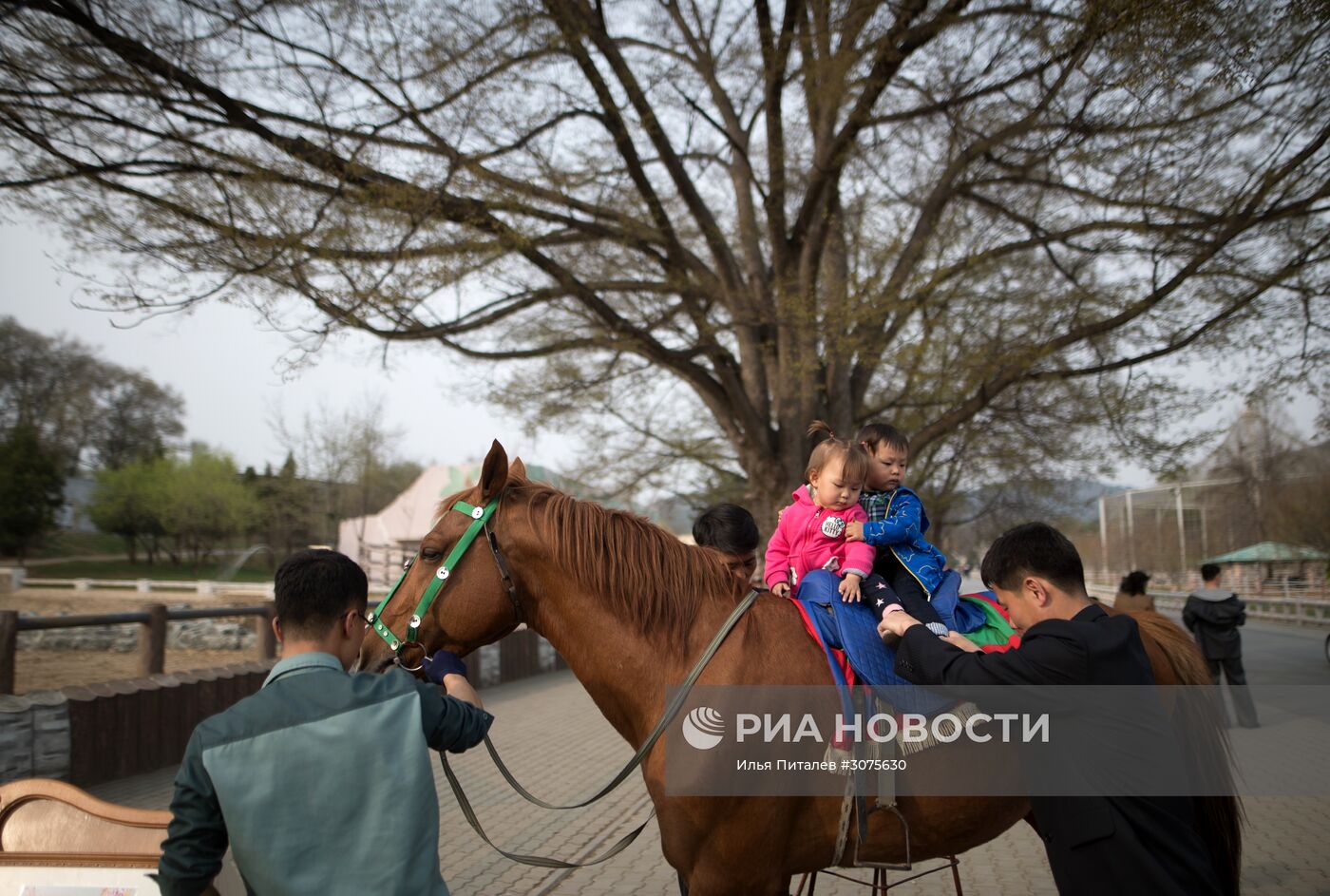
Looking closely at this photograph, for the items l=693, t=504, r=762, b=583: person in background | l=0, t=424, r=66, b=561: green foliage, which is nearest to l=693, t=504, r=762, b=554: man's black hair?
l=693, t=504, r=762, b=583: person in background

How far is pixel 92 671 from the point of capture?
12.5 m

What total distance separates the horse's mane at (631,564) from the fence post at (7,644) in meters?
5.33

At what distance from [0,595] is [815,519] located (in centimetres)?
3334

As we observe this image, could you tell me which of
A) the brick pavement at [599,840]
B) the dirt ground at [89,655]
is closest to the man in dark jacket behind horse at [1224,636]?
the brick pavement at [599,840]

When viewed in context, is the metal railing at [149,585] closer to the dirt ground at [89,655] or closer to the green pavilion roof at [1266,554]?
the dirt ground at [89,655]

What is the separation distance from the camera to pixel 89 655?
16.4 m

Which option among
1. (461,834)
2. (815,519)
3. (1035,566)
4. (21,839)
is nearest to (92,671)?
(461,834)

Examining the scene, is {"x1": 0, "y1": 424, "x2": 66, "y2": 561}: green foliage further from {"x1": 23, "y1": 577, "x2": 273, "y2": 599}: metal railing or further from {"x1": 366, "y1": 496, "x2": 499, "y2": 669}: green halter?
{"x1": 366, "y1": 496, "x2": 499, "y2": 669}: green halter

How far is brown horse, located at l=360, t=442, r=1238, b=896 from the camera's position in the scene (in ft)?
8.50

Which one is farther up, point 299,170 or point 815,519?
point 299,170

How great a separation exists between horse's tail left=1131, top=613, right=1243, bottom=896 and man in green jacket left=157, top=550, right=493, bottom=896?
8.30ft

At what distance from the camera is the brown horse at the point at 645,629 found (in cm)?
259

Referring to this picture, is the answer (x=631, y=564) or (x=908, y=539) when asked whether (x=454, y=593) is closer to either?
(x=631, y=564)

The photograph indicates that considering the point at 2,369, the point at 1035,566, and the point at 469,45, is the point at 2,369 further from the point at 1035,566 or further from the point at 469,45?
the point at 1035,566
